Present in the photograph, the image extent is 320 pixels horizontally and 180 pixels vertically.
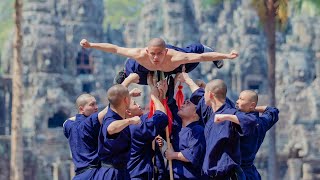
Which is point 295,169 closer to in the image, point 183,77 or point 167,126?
point 183,77

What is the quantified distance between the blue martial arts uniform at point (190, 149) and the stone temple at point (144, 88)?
2519 cm

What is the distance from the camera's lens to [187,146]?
10.7 m

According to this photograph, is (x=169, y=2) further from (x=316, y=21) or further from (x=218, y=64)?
(x=218, y=64)

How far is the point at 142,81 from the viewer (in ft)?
37.0

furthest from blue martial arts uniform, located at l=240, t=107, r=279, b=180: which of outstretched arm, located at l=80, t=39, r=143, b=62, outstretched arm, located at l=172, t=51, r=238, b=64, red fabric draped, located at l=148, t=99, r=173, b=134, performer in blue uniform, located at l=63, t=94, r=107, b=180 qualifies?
performer in blue uniform, located at l=63, t=94, r=107, b=180

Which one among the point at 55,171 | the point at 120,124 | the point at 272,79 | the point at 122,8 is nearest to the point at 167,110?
the point at 120,124

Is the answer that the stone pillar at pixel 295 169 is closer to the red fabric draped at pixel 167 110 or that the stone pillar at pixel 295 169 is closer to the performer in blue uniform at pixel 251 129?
the performer in blue uniform at pixel 251 129

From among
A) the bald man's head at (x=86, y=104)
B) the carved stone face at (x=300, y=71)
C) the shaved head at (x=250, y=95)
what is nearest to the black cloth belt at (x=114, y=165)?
the bald man's head at (x=86, y=104)

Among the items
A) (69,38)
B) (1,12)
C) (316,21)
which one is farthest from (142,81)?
(1,12)

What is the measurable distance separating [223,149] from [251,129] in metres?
0.43

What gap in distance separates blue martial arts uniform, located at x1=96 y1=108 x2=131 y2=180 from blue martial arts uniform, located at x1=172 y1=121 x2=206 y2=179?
0.88m

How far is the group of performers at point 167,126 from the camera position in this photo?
9.95 m

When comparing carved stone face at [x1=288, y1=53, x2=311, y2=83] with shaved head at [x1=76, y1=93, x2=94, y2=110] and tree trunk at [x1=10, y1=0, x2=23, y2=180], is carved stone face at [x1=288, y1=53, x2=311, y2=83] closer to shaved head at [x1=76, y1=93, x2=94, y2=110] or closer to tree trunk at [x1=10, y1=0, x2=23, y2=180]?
tree trunk at [x1=10, y1=0, x2=23, y2=180]

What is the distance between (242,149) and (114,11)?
8525cm
